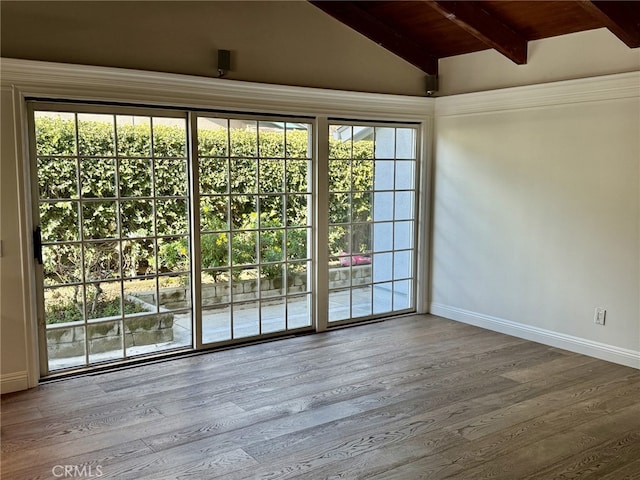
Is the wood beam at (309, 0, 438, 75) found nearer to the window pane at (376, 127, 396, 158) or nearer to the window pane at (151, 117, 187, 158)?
the window pane at (376, 127, 396, 158)

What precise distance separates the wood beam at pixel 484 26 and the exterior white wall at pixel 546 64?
15cm

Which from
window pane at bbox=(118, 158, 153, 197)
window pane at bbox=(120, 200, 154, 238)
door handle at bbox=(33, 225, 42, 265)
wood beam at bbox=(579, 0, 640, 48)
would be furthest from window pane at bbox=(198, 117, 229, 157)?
wood beam at bbox=(579, 0, 640, 48)

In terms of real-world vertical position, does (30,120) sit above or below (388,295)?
above

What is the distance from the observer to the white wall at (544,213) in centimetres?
446

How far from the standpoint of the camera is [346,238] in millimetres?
5602

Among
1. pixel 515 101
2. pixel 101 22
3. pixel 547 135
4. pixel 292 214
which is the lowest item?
pixel 292 214

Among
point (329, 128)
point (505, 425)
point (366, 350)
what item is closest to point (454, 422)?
point (505, 425)

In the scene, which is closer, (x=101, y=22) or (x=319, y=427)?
(x=319, y=427)

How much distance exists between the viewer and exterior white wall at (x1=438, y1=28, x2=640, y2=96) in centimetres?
443

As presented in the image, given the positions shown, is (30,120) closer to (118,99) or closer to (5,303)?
(118,99)

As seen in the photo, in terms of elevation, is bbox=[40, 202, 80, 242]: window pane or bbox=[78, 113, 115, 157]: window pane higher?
bbox=[78, 113, 115, 157]: window pane

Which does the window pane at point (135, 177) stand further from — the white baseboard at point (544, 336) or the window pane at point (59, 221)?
the white baseboard at point (544, 336)

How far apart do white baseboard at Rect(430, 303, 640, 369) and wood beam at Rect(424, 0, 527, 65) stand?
2333 mm

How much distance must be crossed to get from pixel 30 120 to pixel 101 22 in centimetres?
83
